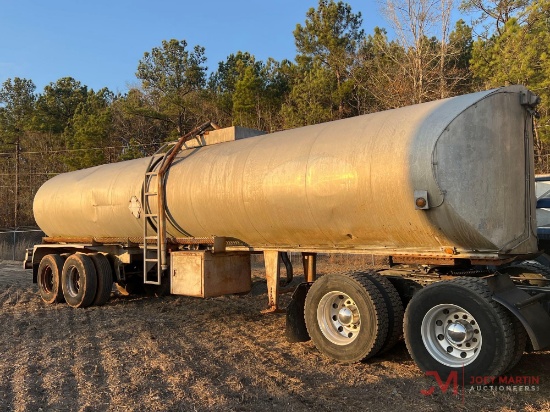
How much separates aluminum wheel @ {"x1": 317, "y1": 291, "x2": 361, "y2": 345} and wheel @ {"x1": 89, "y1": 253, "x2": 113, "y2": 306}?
231 inches

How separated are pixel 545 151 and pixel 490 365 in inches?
719

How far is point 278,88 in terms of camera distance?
3047 cm

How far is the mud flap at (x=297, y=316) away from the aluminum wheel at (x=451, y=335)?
1.78m

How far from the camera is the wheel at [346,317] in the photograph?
18.2 feet

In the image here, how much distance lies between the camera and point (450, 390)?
4.79 m

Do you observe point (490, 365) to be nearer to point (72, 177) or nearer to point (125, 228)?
point (125, 228)

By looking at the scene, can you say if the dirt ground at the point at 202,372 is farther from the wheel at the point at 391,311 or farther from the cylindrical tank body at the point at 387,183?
the cylindrical tank body at the point at 387,183

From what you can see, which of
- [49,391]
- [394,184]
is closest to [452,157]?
[394,184]

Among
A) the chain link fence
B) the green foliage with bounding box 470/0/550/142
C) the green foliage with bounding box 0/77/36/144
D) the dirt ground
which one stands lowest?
the dirt ground

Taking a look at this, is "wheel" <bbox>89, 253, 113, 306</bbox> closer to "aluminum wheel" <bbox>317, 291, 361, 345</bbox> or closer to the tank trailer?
the tank trailer

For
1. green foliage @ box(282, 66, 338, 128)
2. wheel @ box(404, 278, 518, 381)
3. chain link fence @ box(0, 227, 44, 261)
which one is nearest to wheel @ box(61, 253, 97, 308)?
wheel @ box(404, 278, 518, 381)

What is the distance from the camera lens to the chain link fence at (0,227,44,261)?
2530cm

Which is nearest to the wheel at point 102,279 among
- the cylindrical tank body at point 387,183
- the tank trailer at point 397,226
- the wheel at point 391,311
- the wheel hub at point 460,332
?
the tank trailer at point 397,226

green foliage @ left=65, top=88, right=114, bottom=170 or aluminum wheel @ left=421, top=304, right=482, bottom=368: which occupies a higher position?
green foliage @ left=65, top=88, right=114, bottom=170
